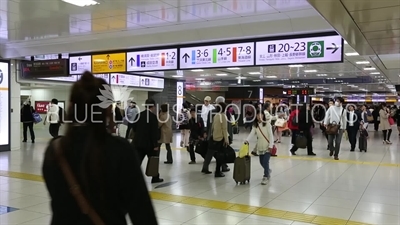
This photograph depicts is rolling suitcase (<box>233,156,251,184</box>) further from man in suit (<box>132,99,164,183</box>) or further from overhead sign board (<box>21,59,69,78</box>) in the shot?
overhead sign board (<box>21,59,69,78</box>)

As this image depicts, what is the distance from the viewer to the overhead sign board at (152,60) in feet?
26.1

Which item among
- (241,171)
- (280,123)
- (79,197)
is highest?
(79,197)

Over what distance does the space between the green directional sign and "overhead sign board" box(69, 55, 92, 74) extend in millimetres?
5223

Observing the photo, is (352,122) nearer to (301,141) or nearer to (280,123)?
(301,141)

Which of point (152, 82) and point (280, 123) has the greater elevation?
point (152, 82)

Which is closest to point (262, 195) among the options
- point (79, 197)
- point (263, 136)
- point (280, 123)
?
point (263, 136)

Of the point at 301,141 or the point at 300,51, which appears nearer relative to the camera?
the point at 300,51

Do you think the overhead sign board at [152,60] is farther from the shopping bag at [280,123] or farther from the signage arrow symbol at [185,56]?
the shopping bag at [280,123]

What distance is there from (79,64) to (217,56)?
380 cm

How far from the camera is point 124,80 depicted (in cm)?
1577

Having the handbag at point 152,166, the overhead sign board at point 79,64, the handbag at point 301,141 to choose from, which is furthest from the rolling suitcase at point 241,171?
the overhead sign board at point 79,64

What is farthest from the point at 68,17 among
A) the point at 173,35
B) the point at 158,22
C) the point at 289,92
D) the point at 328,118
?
the point at 289,92

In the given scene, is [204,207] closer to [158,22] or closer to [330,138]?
[158,22]

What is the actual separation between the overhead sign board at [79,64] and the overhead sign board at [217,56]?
8.49 ft
